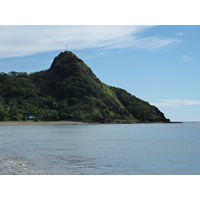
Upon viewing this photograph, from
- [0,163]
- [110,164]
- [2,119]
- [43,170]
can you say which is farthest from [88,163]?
[2,119]

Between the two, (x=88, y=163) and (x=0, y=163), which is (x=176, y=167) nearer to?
(x=88, y=163)

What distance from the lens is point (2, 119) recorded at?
18800cm

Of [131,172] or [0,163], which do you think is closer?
[131,172]

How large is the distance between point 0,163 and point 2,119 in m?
162

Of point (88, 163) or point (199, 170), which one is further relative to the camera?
point (88, 163)

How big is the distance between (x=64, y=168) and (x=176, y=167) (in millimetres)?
12568
